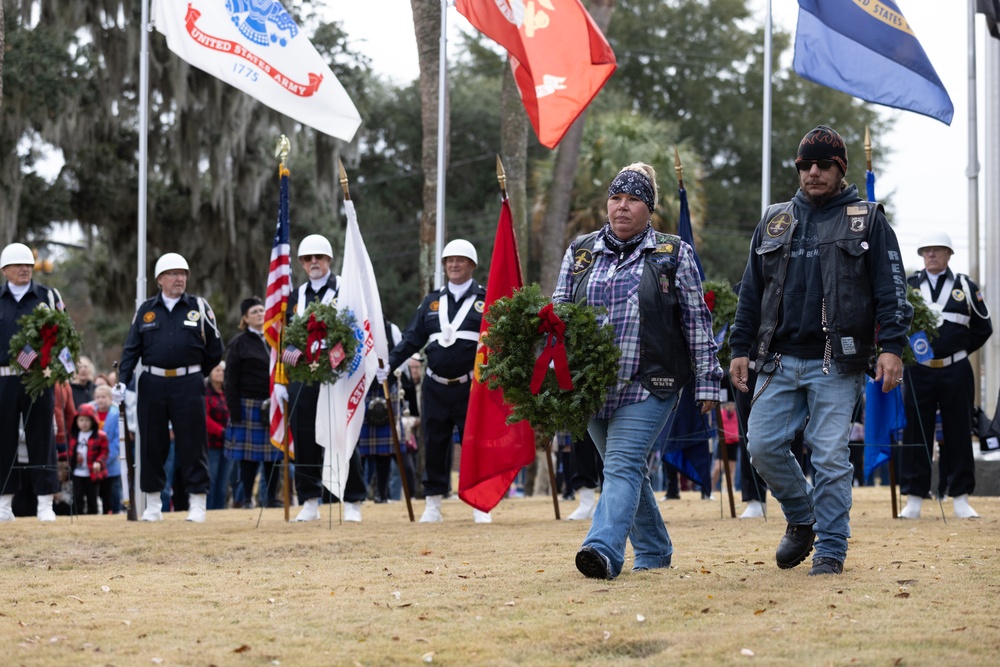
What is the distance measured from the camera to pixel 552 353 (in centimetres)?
715

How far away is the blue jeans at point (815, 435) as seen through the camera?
6949mm

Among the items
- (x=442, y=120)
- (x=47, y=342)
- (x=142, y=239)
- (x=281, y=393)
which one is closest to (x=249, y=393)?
(x=142, y=239)

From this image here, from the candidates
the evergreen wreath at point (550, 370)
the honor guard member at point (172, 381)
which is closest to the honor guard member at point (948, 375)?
the evergreen wreath at point (550, 370)

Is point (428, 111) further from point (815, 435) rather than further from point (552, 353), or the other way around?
point (815, 435)

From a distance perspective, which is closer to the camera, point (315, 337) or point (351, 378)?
point (315, 337)

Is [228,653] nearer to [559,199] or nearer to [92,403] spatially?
[92,403]

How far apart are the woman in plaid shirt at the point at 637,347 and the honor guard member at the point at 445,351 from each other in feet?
15.7

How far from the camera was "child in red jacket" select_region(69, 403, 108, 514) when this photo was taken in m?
15.8

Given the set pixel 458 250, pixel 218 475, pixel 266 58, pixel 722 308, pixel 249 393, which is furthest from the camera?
pixel 218 475

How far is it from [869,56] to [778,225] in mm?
6060

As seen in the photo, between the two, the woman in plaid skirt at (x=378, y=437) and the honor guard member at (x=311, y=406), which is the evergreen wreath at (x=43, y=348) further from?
the woman in plaid skirt at (x=378, y=437)

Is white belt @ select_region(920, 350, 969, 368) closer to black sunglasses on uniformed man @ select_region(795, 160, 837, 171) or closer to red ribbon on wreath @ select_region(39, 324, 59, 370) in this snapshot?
black sunglasses on uniformed man @ select_region(795, 160, 837, 171)

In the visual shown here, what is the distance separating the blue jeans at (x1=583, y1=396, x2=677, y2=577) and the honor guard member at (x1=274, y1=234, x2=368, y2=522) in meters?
5.62

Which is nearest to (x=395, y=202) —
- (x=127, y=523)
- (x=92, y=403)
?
(x=92, y=403)
